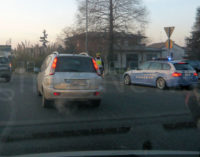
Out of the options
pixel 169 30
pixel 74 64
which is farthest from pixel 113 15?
pixel 74 64

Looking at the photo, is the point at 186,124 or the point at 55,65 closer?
the point at 186,124

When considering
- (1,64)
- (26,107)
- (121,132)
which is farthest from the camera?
(1,64)

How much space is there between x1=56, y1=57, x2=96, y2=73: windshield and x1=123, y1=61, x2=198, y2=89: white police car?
19.5 feet

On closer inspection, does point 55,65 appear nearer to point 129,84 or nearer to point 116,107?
point 116,107

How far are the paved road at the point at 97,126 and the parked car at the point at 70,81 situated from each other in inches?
17.9

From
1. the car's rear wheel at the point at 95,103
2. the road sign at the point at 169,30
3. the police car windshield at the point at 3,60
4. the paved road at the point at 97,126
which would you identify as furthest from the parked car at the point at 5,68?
the car's rear wheel at the point at 95,103

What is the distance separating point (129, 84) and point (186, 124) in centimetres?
941

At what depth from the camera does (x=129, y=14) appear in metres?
30.8

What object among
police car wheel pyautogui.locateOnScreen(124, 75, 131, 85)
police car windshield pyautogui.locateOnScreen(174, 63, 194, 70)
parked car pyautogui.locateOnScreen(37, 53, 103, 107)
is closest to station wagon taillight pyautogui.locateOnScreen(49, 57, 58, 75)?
parked car pyautogui.locateOnScreen(37, 53, 103, 107)

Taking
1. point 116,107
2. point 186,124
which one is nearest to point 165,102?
point 116,107

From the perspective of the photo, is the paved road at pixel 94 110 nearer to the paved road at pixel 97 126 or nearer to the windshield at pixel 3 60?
the paved road at pixel 97 126

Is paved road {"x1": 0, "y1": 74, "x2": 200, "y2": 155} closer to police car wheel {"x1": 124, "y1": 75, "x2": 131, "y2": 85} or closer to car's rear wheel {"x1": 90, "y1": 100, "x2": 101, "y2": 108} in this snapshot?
car's rear wheel {"x1": 90, "y1": 100, "x2": 101, "y2": 108}

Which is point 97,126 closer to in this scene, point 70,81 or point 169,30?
point 70,81

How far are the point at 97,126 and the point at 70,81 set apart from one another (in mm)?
2077
